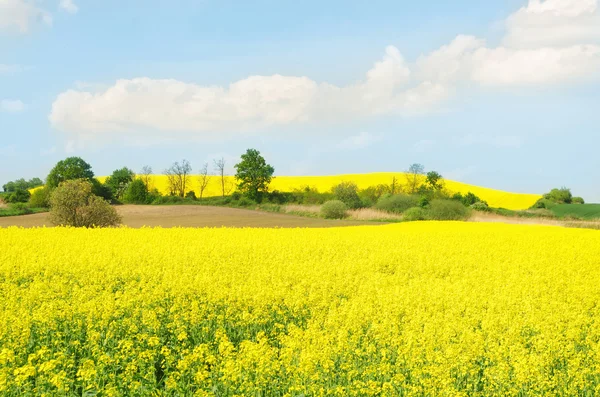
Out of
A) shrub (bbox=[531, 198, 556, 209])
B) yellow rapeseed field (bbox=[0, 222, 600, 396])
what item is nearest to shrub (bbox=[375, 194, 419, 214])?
shrub (bbox=[531, 198, 556, 209])

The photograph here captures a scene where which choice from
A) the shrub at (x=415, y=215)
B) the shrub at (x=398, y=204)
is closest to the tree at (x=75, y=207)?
the shrub at (x=415, y=215)

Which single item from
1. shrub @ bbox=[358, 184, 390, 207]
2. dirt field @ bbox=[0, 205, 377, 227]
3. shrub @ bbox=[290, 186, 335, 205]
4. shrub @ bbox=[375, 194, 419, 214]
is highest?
shrub @ bbox=[358, 184, 390, 207]

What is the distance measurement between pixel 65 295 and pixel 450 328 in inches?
305

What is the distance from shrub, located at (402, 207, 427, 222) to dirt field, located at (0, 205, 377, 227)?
3.78 meters

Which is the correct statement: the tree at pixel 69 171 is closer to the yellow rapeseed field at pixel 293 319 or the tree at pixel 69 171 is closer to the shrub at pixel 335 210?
the shrub at pixel 335 210

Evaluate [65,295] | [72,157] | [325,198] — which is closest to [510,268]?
[65,295]

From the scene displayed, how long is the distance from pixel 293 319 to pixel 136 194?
5443cm

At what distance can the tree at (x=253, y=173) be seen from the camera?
61.2 m

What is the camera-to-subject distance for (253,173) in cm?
6125

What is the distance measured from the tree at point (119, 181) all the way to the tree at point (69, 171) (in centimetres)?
241

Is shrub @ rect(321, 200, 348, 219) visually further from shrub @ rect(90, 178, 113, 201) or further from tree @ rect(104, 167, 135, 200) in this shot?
tree @ rect(104, 167, 135, 200)

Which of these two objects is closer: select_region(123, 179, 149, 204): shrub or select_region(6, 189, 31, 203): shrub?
select_region(123, 179, 149, 204): shrub

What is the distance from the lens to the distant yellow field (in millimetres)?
79500

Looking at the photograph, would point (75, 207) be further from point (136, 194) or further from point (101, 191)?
point (136, 194)
